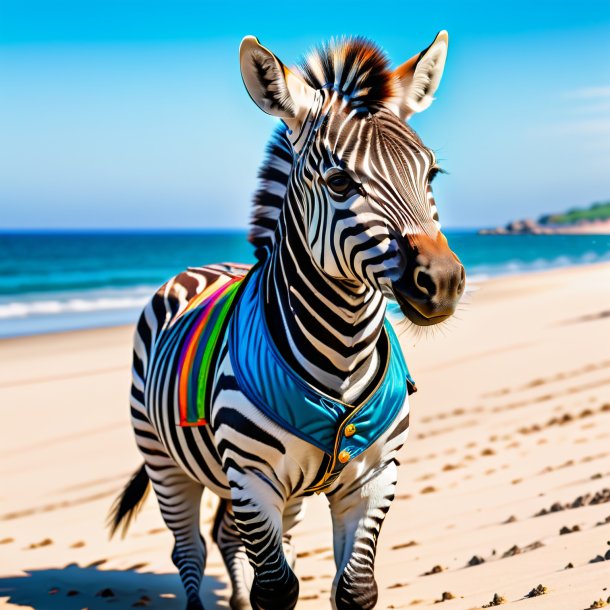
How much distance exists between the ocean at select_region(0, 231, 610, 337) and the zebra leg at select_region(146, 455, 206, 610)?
1819 millimetres

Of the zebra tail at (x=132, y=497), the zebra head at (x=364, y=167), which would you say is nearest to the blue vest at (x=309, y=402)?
the zebra head at (x=364, y=167)

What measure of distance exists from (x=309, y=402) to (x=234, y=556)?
206 cm

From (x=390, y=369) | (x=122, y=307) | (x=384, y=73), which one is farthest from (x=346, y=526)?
(x=122, y=307)

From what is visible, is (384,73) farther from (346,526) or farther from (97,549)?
(97,549)

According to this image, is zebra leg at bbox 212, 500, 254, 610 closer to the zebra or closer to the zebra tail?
the zebra tail

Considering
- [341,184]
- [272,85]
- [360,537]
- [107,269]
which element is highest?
[272,85]

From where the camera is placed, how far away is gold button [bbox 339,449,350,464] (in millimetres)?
3086

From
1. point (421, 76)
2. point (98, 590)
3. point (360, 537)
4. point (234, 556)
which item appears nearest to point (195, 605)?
point (234, 556)

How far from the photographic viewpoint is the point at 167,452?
14.0 ft

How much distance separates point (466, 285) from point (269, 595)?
143cm

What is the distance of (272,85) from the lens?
295cm

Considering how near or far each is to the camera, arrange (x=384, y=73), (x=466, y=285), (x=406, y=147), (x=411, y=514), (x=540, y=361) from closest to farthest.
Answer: (x=466, y=285) → (x=406, y=147) → (x=384, y=73) → (x=411, y=514) → (x=540, y=361)

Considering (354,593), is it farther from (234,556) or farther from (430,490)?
(430,490)

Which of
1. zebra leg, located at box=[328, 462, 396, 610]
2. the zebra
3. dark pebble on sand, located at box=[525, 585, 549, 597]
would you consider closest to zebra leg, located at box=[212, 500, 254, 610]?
the zebra
